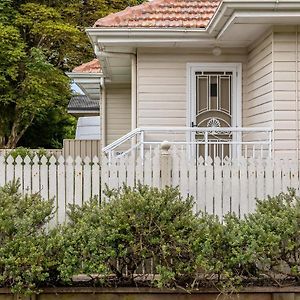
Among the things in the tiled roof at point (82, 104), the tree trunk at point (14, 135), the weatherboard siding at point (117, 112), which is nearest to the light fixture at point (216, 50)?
the weatherboard siding at point (117, 112)

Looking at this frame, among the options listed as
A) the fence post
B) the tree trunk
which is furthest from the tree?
the fence post

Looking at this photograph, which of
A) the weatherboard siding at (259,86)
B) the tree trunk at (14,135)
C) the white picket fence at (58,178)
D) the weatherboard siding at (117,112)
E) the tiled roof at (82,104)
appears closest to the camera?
the white picket fence at (58,178)

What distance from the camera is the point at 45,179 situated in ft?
25.4

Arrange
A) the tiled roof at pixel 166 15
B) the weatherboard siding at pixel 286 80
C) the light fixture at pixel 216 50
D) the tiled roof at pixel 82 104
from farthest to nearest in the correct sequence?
1. the tiled roof at pixel 82 104
2. the light fixture at pixel 216 50
3. the tiled roof at pixel 166 15
4. the weatherboard siding at pixel 286 80

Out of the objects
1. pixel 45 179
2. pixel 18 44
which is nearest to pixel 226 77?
pixel 45 179

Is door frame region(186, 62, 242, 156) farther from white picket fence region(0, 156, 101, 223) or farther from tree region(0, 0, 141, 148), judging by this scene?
tree region(0, 0, 141, 148)

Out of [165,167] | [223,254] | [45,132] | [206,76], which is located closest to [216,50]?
[206,76]

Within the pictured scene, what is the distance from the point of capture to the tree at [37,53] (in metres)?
26.7

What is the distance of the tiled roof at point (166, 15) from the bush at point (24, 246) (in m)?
4.48

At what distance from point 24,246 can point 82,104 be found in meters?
20.1

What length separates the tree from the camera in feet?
87.6

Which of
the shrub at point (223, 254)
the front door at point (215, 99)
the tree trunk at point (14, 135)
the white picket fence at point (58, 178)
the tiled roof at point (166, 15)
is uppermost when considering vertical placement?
the tiled roof at point (166, 15)

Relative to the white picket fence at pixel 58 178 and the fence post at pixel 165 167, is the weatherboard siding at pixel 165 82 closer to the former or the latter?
the fence post at pixel 165 167

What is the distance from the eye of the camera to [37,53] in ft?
86.4
